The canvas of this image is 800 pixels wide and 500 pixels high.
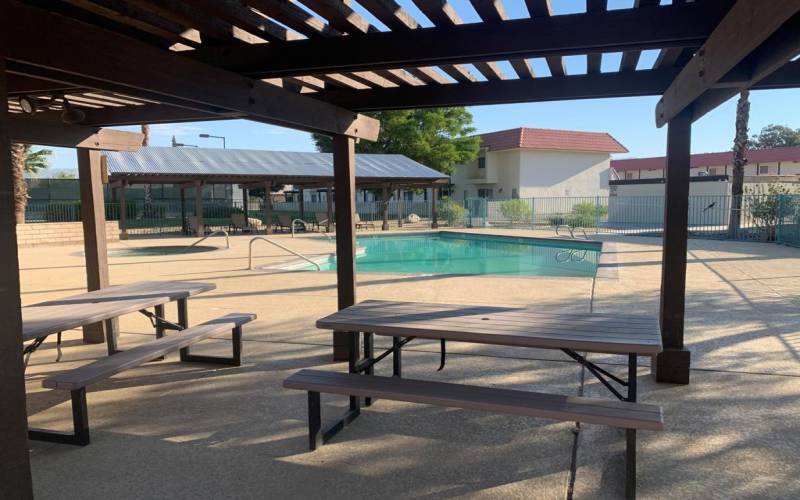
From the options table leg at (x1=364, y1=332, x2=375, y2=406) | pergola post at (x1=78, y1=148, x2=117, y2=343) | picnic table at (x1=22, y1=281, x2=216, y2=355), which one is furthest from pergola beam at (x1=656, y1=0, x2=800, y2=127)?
pergola post at (x1=78, y1=148, x2=117, y2=343)

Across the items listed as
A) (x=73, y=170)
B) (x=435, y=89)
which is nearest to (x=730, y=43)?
(x=435, y=89)

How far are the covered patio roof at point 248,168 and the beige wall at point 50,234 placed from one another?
223 centimetres

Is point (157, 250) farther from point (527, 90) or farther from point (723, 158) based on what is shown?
point (723, 158)

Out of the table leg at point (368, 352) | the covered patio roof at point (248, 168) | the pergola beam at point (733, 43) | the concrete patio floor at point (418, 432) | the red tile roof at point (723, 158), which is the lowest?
the concrete patio floor at point (418, 432)

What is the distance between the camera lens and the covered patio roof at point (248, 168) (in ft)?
66.5

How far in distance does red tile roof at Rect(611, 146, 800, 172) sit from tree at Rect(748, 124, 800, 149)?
23.4m

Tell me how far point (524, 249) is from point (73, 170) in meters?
40.1

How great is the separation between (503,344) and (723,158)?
4612cm

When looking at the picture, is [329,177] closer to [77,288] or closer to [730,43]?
[77,288]

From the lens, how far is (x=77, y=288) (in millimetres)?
8898

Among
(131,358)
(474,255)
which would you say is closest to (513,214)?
(474,255)

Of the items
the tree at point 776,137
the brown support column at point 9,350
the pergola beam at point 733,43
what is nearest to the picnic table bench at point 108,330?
the brown support column at point 9,350

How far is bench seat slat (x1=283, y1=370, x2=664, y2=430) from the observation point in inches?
100

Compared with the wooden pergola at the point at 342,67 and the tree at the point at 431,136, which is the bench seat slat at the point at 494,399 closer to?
the wooden pergola at the point at 342,67
